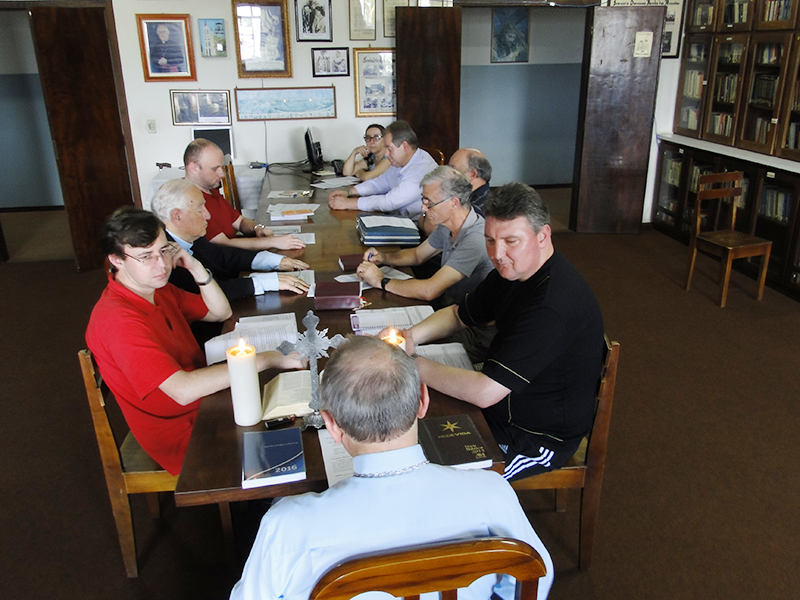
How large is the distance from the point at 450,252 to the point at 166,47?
3.77 metres

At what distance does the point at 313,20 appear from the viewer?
541 centimetres

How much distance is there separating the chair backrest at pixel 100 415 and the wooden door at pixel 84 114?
386 cm

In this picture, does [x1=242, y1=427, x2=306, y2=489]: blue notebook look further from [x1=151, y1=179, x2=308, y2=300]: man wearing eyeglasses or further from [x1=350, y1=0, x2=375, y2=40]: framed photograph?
[x1=350, y1=0, x2=375, y2=40]: framed photograph

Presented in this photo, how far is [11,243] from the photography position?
613 cm

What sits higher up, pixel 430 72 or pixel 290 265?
pixel 430 72

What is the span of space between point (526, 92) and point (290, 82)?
10.5 feet

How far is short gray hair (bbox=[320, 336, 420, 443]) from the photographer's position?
1.15 m

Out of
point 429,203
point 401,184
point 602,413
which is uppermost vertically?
point 429,203

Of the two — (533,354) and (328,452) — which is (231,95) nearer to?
(533,354)

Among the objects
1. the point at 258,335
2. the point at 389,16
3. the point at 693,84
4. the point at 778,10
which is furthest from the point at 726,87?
the point at 258,335

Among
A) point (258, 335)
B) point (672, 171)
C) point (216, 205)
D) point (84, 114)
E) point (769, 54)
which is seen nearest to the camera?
point (258, 335)

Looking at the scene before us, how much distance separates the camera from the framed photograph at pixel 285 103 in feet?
18.2

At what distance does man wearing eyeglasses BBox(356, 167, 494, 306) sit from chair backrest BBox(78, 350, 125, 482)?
44.0 inches

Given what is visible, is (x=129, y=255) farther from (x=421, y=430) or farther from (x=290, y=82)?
(x=290, y=82)
